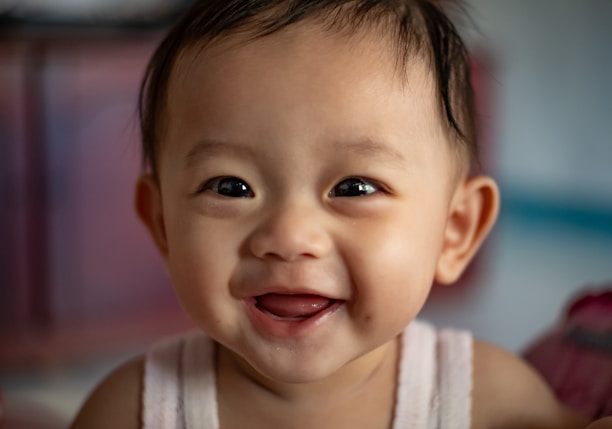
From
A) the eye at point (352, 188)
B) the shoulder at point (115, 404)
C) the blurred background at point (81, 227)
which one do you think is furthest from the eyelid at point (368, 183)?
the blurred background at point (81, 227)

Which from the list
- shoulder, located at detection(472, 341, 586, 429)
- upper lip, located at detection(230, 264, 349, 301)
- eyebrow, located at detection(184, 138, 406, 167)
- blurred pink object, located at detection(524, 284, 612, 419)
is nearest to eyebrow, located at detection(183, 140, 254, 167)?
eyebrow, located at detection(184, 138, 406, 167)

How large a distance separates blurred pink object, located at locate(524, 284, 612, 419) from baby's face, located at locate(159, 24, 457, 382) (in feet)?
1.15

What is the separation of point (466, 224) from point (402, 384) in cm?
18

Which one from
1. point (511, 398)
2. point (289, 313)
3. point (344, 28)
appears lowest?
point (511, 398)

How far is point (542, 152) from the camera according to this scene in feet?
11.8

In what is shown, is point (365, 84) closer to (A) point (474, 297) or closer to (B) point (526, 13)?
(A) point (474, 297)

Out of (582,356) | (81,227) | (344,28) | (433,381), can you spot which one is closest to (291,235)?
(344,28)

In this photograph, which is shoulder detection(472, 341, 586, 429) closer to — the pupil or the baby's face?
the baby's face

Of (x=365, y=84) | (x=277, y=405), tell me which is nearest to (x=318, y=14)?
(x=365, y=84)

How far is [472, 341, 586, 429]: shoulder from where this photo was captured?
3.25 feet

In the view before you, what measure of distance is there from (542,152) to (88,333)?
1.96m

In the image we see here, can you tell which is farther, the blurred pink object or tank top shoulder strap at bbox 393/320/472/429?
the blurred pink object

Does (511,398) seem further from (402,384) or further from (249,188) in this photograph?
(249,188)

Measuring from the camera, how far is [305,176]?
81 cm
